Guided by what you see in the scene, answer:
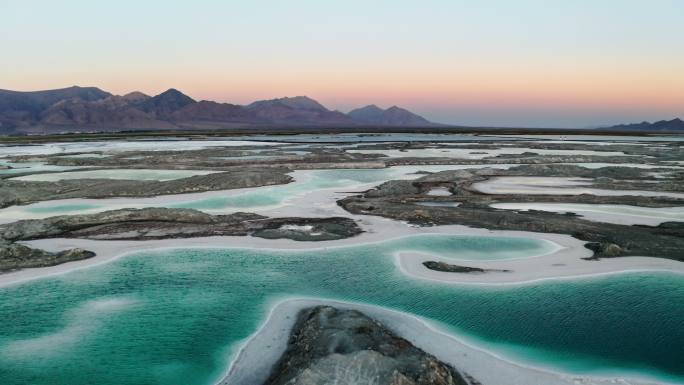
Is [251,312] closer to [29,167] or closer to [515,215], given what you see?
[515,215]

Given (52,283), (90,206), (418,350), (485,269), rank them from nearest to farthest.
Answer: (418,350)
(52,283)
(485,269)
(90,206)

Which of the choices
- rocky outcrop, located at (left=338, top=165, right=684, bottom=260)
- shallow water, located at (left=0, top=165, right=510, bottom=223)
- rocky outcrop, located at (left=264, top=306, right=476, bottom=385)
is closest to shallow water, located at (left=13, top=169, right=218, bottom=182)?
shallow water, located at (left=0, top=165, right=510, bottom=223)

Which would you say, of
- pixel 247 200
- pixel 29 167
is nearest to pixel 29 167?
pixel 29 167

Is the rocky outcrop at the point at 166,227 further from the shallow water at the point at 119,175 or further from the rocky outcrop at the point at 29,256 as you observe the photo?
the shallow water at the point at 119,175

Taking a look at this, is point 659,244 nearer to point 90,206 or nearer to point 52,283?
point 52,283

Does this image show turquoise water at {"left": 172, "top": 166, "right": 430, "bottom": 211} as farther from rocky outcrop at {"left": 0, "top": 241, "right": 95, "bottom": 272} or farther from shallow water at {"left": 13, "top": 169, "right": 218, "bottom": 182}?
shallow water at {"left": 13, "top": 169, "right": 218, "bottom": 182}

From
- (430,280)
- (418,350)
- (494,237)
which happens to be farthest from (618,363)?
(494,237)

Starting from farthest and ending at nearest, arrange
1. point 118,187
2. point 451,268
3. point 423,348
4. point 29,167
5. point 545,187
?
1. point 29,167
2. point 545,187
3. point 118,187
4. point 451,268
5. point 423,348
